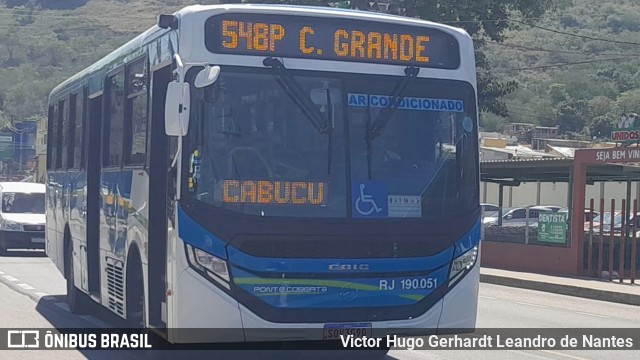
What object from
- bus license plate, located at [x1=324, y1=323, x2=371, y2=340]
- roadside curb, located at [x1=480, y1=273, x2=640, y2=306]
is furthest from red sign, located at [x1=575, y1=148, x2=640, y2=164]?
bus license plate, located at [x1=324, y1=323, x2=371, y2=340]

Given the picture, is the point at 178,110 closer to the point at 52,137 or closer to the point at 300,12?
the point at 300,12

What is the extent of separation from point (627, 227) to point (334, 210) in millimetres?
17113

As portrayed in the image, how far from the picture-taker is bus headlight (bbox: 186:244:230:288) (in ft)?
27.5

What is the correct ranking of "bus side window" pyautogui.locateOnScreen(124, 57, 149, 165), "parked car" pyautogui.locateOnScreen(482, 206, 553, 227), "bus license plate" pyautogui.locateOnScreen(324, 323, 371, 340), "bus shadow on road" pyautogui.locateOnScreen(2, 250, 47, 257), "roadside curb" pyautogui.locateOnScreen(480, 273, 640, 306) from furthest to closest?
"bus shadow on road" pyautogui.locateOnScreen(2, 250, 47, 257) < "parked car" pyautogui.locateOnScreen(482, 206, 553, 227) < "roadside curb" pyautogui.locateOnScreen(480, 273, 640, 306) < "bus side window" pyautogui.locateOnScreen(124, 57, 149, 165) < "bus license plate" pyautogui.locateOnScreen(324, 323, 371, 340)

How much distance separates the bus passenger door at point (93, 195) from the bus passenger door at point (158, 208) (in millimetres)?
2849

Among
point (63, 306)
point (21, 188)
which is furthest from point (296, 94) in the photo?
point (21, 188)

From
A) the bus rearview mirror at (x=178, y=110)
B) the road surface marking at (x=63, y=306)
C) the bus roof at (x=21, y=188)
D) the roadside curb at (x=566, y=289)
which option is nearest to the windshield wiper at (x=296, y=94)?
the bus rearview mirror at (x=178, y=110)

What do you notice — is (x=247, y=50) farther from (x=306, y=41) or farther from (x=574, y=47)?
(x=574, y=47)

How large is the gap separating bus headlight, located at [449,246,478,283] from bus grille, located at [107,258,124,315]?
342cm

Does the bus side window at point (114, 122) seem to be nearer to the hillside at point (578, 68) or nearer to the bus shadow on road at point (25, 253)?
the bus shadow on road at point (25, 253)

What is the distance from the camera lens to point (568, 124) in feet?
313

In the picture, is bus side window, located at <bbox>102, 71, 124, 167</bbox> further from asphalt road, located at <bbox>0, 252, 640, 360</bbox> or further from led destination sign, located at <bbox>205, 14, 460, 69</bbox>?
led destination sign, located at <bbox>205, 14, 460, 69</bbox>

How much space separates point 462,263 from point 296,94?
2.14 metres

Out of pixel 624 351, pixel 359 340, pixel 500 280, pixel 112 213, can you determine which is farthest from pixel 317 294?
pixel 500 280
